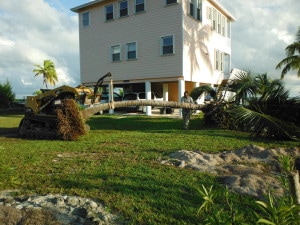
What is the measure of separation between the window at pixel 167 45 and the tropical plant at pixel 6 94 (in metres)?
21.2

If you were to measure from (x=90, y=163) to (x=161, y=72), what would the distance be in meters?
14.9

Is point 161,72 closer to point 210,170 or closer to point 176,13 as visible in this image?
point 176,13

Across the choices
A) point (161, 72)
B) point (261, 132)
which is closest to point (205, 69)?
point (161, 72)

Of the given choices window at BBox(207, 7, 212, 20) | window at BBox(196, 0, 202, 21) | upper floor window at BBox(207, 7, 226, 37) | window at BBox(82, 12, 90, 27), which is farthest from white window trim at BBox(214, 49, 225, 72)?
window at BBox(82, 12, 90, 27)

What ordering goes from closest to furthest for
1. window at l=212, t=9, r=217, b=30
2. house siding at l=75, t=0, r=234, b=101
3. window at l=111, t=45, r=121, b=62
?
1. house siding at l=75, t=0, r=234, b=101
2. window at l=111, t=45, r=121, b=62
3. window at l=212, t=9, r=217, b=30

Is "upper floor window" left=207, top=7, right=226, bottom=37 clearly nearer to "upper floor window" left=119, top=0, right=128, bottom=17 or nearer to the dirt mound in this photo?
"upper floor window" left=119, top=0, right=128, bottom=17

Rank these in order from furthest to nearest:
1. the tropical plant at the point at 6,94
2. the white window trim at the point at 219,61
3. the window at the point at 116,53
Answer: the tropical plant at the point at 6,94 < the white window trim at the point at 219,61 < the window at the point at 116,53

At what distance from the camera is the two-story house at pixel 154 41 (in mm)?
20188

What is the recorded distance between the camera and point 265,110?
10453mm

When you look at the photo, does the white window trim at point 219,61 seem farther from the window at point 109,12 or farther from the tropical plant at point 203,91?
the tropical plant at point 203,91

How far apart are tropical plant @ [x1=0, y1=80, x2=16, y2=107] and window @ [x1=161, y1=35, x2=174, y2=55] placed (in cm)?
2122

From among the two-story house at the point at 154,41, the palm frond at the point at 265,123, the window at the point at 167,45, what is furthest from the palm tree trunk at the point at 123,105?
the window at the point at 167,45

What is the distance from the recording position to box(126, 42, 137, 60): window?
22.5m

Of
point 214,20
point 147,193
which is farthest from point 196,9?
point 147,193
